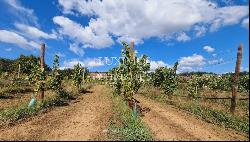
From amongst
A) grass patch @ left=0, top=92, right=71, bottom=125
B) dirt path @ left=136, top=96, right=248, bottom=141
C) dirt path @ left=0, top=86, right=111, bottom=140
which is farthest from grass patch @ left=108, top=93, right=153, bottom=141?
grass patch @ left=0, top=92, right=71, bottom=125

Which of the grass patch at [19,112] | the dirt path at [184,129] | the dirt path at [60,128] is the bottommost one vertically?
the dirt path at [60,128]

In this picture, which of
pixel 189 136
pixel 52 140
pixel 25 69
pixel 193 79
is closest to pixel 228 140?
pixel 189 136

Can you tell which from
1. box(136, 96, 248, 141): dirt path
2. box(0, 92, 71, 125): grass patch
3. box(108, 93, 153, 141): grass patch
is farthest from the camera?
box(0, 92, 71, 125): grass patch

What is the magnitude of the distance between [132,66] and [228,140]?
34.7 ft

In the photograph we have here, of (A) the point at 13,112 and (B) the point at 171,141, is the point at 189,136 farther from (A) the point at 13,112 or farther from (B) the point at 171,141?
(A) the point at 13,112

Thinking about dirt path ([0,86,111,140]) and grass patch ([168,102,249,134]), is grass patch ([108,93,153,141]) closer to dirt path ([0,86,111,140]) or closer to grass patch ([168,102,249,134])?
dirt path ([0,86,111,140])

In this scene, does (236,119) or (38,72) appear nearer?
(236,119)

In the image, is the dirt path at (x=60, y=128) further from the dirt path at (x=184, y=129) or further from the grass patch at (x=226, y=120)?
the grass patch at (x=226, y=120)

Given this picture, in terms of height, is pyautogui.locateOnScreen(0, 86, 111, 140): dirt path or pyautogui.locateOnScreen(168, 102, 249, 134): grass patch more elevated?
pyautogui.locateOnScreen(168, 102, 249, 134): grass patch

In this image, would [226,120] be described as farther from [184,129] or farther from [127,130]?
[127,130]

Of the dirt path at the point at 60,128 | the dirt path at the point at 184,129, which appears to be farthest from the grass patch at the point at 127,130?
the dirt path at the point at 184,129

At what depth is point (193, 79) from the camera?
47.5 meters

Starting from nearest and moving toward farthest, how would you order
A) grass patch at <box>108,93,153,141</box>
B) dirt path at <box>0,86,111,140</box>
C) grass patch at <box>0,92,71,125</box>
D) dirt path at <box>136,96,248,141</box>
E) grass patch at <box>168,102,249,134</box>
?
grass patch at <box>108,93,153,141</box>
dirt path at <box>0,86,111,140</box>
dirt path at <box>136,96,248,141</box>
grass patch at <box>168,102,249,134</box>
grass patch at <box>0,92,71,125</box>

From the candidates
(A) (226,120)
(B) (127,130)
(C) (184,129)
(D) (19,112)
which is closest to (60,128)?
(B) (127,130)
